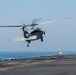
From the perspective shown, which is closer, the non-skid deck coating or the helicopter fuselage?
the non-skid deck coating

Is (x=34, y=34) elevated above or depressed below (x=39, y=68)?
above

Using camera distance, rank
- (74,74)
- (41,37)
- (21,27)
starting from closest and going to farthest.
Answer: (74,74)
(41,37)
(21,27)

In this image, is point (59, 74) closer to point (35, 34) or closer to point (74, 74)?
point (74, 74)

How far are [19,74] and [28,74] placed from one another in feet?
3.16

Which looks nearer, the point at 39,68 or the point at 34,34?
the point at 39,68

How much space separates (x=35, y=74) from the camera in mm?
35094

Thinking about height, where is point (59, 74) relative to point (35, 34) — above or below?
below

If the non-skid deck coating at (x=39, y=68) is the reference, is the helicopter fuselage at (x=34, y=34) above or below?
above

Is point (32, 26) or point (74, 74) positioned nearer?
point (74, 74)

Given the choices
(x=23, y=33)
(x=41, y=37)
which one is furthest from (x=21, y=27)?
(x=41, y=37)

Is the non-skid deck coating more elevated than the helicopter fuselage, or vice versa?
the helicopter fuselage

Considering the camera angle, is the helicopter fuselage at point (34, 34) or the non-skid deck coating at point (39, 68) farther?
the helicopter fuselage at point (34, 34)

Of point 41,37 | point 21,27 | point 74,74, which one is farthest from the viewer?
point 21,27

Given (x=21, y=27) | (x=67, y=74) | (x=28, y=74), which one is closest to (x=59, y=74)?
(x=67, y=74)
